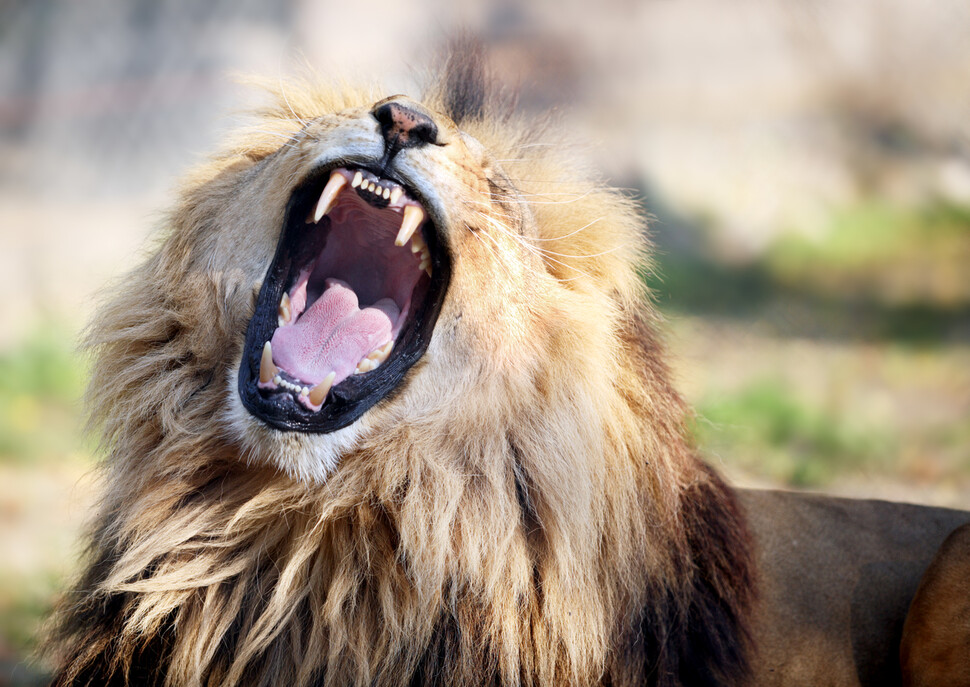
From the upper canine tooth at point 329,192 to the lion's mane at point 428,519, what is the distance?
28cm

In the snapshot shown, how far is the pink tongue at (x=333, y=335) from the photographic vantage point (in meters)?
2.02

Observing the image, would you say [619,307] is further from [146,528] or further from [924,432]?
[924,432]

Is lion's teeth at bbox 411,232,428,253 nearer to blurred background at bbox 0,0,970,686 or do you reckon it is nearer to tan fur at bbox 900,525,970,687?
tan fur at bbox 900,525,970,687

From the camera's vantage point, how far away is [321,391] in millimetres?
1897

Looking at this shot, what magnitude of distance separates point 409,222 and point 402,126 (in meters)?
0.22

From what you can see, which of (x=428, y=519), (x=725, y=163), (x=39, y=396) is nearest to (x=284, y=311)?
(x=428, y=519)

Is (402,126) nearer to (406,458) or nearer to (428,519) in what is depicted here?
(406,458)

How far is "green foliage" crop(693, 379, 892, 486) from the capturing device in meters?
4.99

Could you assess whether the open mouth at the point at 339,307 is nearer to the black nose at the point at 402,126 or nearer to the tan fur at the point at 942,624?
the black nose at the point at 402,126

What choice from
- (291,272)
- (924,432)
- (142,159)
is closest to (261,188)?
(291,272)

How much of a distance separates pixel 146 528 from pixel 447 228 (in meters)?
0.98

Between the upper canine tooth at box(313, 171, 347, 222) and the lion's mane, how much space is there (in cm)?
28

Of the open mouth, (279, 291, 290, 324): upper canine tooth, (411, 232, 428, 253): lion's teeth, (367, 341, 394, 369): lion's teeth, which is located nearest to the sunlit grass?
the open mouth

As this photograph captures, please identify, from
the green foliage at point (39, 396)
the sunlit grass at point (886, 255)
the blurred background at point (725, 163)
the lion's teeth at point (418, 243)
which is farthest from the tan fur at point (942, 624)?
the green foliage at point (39, 396)
